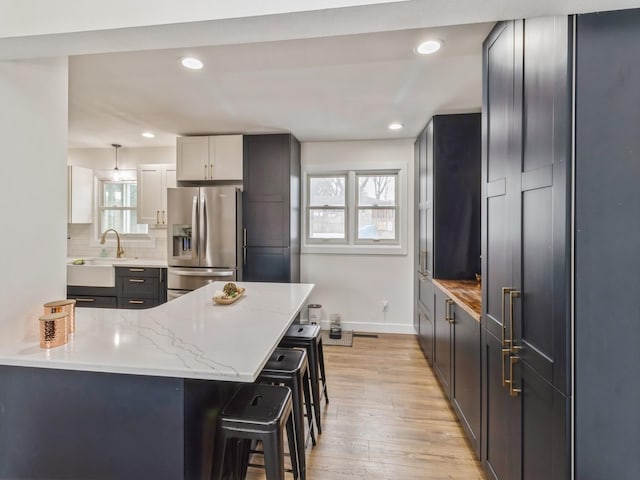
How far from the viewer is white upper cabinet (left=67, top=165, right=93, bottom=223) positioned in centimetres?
422

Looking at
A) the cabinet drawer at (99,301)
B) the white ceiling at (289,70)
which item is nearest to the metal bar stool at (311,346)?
the white ceiling at (289,70)

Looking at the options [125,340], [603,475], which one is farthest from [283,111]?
[603,475]

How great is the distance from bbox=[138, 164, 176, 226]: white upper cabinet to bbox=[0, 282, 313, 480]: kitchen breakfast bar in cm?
317

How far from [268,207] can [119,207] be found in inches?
92.1

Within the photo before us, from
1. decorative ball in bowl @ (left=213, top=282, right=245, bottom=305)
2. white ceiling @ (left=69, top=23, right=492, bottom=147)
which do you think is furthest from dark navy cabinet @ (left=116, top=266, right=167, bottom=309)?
decorative ball in bowl @ (left=213, top=282, right=245, bottom=305)

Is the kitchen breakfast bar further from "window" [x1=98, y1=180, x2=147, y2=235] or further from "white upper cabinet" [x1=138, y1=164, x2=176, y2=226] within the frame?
"window" [x1=98, y1=180, x2=147, y2=235]

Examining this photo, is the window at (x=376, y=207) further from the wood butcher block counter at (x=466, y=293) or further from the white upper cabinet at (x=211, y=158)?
the white upper cabinet at (x=211, y=158)

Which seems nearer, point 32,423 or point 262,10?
point 262,10

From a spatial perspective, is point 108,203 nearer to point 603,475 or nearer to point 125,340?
point 125,340

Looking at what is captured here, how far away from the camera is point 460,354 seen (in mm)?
2195

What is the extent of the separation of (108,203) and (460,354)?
4833mm

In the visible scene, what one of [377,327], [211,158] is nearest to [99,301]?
[211,158]

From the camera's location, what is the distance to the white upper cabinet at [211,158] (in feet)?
12.5

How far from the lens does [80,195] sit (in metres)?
4.39
